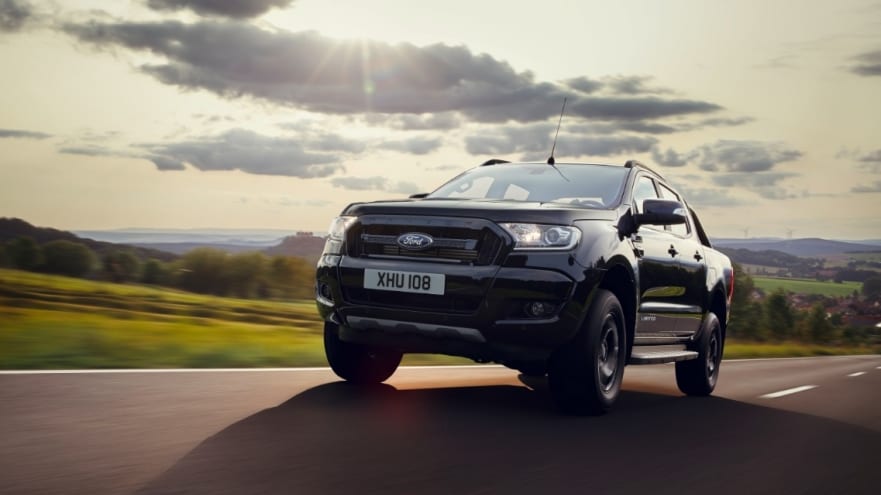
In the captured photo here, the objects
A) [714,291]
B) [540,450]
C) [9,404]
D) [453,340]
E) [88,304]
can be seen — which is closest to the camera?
[540,450]

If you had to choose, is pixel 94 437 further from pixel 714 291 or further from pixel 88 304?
pixel 88 304

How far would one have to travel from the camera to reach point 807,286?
144625 mm

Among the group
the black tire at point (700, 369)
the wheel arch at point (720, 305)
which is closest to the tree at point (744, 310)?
the wheel arch at point (720, 305)

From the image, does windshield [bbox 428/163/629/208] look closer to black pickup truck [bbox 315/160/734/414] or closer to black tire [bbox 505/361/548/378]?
black pickup truck [bbox 315/160/734/414]

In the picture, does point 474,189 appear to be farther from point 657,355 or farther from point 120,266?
point 120,266

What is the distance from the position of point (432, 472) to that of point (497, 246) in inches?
79.8

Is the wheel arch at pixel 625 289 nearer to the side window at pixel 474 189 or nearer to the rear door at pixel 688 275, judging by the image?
the rear door at pixel 688 275

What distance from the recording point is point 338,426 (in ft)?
18.6

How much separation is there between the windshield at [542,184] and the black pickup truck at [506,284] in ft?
0.08

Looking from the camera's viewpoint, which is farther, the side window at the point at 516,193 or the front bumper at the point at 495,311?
the side window at the point at 516,193

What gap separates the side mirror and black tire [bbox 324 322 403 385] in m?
2.11

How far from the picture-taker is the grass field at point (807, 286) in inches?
5202

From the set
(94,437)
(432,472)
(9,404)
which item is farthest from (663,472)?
(9,404)

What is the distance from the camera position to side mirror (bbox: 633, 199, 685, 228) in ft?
23.8
